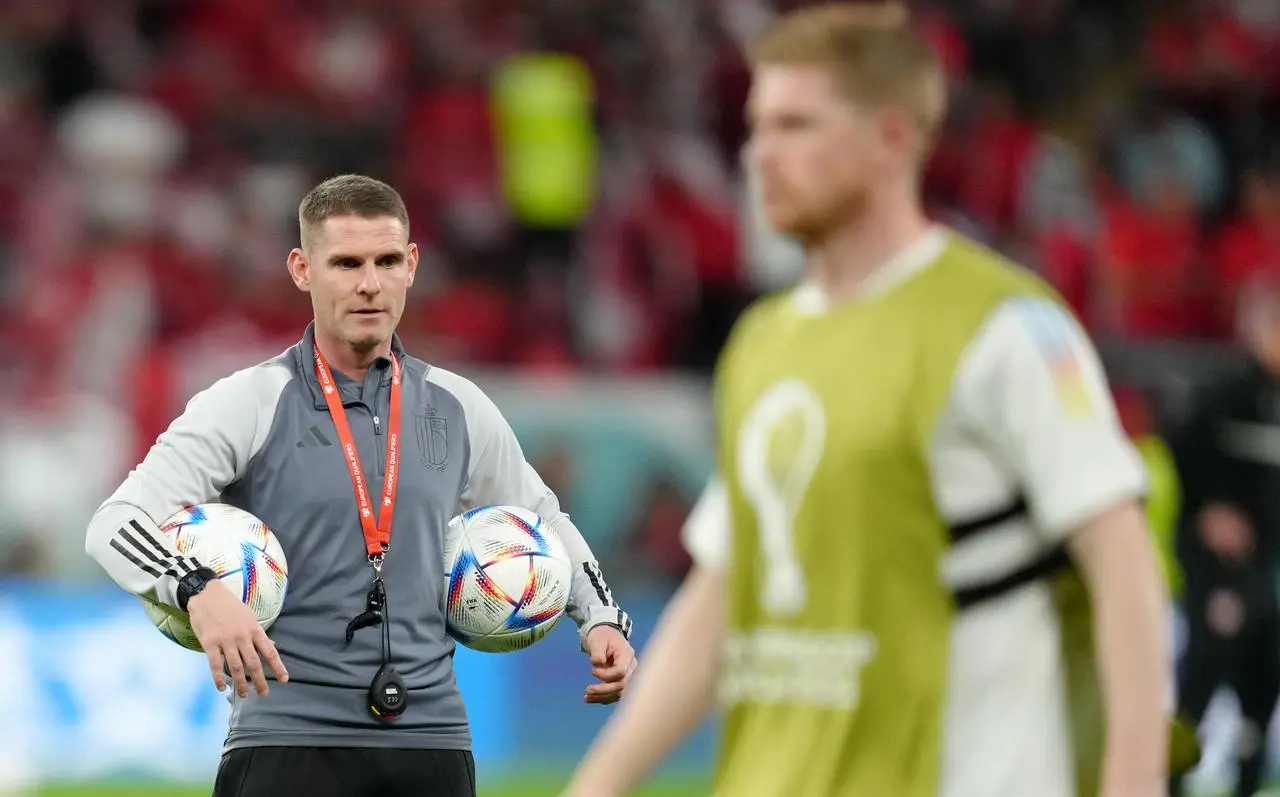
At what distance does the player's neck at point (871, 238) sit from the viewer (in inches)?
141

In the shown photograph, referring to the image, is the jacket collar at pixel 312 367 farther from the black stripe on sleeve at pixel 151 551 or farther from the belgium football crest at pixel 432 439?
the black stripe on sleeve at pixel 151 551

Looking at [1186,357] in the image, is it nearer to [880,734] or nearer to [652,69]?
[652,69]

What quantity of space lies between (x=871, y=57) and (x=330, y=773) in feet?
7.44

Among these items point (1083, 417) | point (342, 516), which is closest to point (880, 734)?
point (1083, 417)

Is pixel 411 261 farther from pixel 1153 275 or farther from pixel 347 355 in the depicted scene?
pixel 1153 275

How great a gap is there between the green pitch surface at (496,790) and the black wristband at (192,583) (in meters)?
7.00

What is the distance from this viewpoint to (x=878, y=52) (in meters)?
3.54

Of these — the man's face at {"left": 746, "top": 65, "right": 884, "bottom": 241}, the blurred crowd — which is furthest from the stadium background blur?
the man's face at {"left": 746, "top": 65, "right": 884, "bottom": 241}

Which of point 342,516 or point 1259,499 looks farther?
point 1259,499

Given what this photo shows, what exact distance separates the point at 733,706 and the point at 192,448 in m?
1.77

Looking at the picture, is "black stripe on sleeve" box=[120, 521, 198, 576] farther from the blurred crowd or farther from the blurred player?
the blurred crowd

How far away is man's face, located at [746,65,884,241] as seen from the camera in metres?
3.53

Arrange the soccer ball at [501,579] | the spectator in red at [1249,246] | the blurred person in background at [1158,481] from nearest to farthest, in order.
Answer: the soccer ball at [501,579]
the blurred person in background at [1158,481]
the spectator in red at [1249,246]

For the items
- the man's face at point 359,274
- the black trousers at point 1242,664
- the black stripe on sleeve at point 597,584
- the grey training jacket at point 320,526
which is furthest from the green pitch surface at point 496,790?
the man's face at point 359,274
